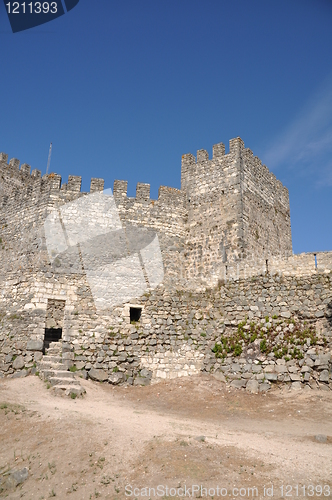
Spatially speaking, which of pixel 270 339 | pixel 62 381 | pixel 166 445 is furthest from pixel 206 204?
pixel 166 445

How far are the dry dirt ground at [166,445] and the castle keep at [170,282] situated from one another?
1477 millimetres

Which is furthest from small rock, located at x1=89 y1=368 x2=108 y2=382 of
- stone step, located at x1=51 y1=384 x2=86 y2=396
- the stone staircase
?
stone step, located at x1=51 y1=384 x2=86 y2=396

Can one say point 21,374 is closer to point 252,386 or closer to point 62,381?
point 62,381

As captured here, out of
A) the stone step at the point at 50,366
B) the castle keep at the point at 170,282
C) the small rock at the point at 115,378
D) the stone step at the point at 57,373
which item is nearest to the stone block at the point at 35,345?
the castle keep at the point at 170,282

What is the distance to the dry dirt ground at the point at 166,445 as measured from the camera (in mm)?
6055

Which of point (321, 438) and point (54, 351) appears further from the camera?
point (54, 351)

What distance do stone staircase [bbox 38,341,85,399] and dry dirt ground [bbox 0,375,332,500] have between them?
298mm

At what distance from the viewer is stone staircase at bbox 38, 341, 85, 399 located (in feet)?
37.3

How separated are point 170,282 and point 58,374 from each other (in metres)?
5.92

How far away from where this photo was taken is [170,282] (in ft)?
52.9

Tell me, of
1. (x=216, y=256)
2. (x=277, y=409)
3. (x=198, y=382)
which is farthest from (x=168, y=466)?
(x=216, y=256)

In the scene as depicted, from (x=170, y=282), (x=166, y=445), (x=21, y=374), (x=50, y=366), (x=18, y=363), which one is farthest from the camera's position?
(x=170, y=282)

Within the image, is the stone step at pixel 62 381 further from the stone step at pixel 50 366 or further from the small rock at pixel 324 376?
the small rock at pixel 324 376

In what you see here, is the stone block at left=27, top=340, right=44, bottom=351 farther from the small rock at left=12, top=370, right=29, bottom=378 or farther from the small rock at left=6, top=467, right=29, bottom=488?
the small rock at left=6, top=467, right=29, bottom=488
